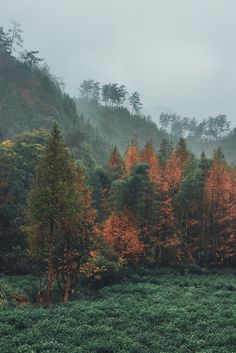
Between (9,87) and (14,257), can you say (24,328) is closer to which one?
(14,257)

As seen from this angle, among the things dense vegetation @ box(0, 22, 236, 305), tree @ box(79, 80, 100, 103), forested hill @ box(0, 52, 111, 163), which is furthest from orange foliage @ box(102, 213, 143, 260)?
tree @ box(79, 80, 100, 103)

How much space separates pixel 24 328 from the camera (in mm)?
23078

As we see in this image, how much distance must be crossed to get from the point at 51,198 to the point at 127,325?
10622mm

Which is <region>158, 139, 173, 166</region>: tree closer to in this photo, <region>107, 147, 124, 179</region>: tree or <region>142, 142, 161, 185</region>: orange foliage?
<region>142, 142, 161, 185</region>: orange foliage

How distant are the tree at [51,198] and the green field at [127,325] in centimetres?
511

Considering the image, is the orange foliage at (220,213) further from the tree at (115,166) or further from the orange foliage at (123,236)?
the tree at (115,166)

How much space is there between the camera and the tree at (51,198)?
1164 inches

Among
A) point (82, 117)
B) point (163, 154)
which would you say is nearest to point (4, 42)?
point (82, 117)

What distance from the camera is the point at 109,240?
1767 inches

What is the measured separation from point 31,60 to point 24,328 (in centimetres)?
12433

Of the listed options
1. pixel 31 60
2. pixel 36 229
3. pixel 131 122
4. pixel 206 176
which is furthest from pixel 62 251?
pixel 131 122

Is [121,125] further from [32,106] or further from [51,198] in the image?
[51,198]

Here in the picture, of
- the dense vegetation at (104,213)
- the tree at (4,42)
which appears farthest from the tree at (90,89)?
the dense vegetation at (104,213)

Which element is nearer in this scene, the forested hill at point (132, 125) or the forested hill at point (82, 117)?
the forested hill at point (82, 117)
